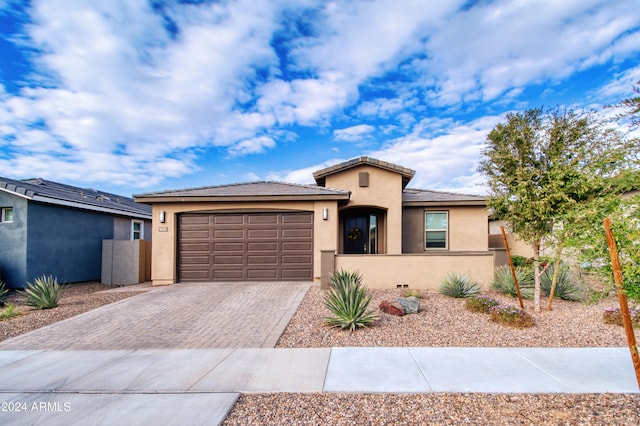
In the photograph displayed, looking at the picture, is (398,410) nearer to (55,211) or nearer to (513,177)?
(513,177)

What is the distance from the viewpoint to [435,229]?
1398 centimetres

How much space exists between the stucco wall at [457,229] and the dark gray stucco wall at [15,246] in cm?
1486

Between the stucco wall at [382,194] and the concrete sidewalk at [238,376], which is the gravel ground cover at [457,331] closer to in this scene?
the concrete sidewalk at [238,376]

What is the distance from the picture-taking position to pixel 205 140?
20.4m

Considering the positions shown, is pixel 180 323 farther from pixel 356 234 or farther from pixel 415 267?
pixel 356 234

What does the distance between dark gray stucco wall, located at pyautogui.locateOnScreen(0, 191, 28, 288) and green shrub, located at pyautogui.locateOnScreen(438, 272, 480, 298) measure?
1470cm

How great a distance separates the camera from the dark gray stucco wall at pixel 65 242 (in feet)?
39.0

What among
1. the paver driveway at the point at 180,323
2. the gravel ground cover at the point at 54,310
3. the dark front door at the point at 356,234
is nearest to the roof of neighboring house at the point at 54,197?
the gravel ground cover at the point at 54,310

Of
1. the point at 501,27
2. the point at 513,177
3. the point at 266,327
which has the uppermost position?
the point at 501,27

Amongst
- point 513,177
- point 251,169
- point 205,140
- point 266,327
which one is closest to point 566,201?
point 513,177

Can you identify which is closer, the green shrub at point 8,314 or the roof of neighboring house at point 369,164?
the green shrub at point 8,314

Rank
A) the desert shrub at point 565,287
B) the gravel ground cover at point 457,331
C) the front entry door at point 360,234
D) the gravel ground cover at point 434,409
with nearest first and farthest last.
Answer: the gravel ground cover at point 434,409 → the gravel ground cover at point 457,331 → the desert shrub at point 565,287 → the front entry door at point 360,234

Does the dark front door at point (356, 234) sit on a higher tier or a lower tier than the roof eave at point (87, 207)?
lower

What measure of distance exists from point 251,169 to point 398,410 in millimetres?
25322
